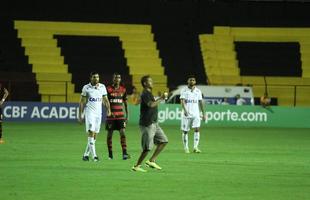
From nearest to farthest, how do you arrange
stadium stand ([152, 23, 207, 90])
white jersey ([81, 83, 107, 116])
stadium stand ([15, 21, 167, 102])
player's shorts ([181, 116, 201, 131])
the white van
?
white jersey ([81, 83, 107, 116]), player's shorts ([181, 116, 201, 131]), the white van, stadium stand ([15, 21, 167, 102]), stadium stand ([152, 23, 207, 90])

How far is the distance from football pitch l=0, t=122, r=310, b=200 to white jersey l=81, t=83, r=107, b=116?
1.30 metres

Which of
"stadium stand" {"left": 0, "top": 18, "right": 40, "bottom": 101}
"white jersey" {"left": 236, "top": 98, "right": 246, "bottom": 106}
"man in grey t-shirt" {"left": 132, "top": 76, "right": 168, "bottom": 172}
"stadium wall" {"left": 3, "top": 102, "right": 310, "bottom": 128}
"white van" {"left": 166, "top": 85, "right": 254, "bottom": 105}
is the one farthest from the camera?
"white van" {"left": 166, "top": 85, "right": 254, "bottom": 105}

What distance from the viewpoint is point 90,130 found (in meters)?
20.2

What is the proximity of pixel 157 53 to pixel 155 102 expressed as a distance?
34723mm

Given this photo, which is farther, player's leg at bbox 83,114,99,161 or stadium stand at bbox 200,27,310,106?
stadium stand at bbox 200,27,310,106

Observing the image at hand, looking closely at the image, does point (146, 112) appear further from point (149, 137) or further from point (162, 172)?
point (162, 172)

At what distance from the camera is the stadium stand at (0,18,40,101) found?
44.8m

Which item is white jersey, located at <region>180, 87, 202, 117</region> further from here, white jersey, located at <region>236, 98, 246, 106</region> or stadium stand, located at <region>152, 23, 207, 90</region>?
stadium stand, located at <region>152, 23, 207, 90</region>

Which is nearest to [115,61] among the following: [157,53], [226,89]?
[157,53]

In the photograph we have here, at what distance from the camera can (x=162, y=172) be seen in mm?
17703

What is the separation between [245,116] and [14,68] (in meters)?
14.2

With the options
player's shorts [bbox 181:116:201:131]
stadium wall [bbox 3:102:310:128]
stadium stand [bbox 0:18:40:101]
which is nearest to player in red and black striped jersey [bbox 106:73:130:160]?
player's shorts [bbox 181:116:201:131]

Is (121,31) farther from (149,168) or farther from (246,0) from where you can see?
(149,168)

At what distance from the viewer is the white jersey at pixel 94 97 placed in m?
20.5
